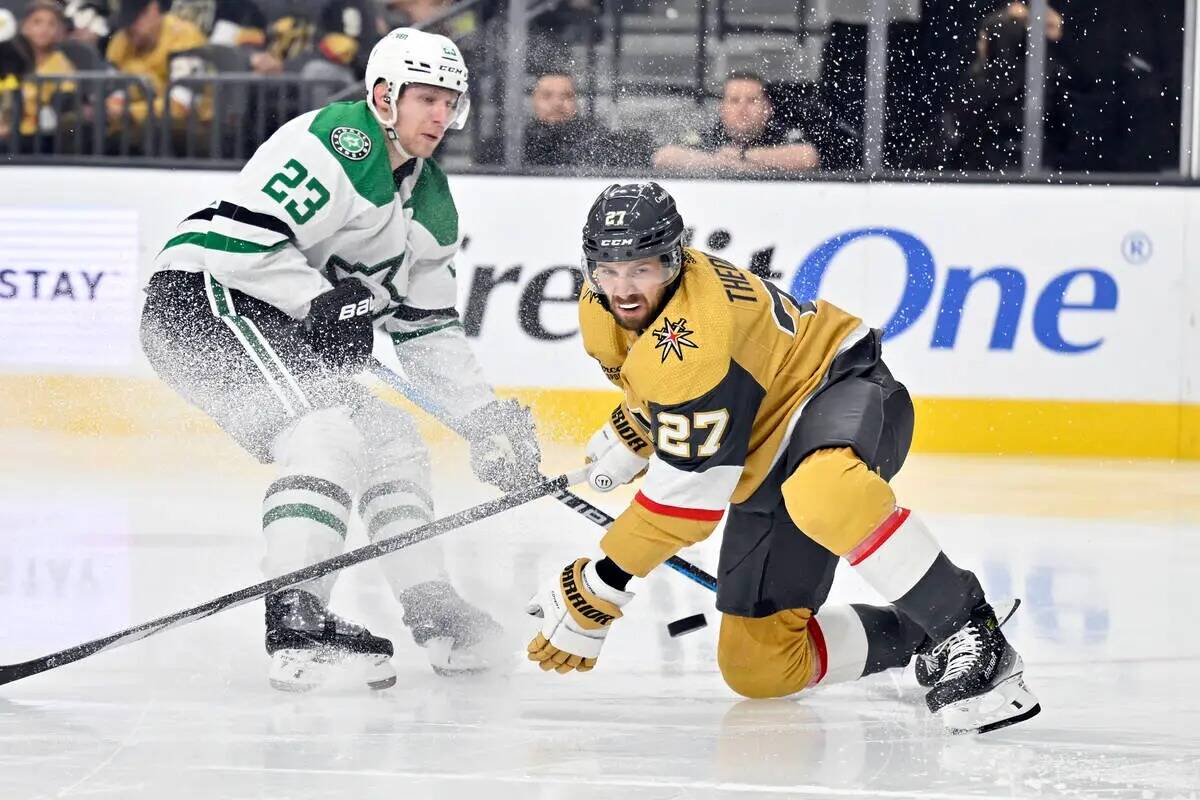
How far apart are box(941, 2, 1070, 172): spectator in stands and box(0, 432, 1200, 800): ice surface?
1.82 metres

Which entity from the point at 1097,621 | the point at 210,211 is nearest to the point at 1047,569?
the point at 1097,621

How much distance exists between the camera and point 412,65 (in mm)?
2855

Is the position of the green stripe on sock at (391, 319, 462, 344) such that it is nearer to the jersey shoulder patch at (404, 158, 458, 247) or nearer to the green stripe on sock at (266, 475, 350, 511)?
the jersey shoulder patch at (404, 158, 458, 247)

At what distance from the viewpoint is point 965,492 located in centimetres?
470

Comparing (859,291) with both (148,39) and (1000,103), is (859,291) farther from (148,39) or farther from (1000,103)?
(148,39)

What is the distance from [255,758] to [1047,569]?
6.76ft

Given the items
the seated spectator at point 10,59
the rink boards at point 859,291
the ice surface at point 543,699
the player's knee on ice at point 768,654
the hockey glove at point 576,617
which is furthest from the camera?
the seated spectator at point 10,59

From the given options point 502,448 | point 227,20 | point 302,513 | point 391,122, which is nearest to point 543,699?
point 302,513

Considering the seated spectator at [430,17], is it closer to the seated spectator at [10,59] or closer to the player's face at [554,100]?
the player's face at [554,100]

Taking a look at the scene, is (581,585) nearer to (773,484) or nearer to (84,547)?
(773,484)

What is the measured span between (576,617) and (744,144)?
11.5 ft

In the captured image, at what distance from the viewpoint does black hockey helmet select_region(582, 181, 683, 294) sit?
229cm

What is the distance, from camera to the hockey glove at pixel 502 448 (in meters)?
3.04

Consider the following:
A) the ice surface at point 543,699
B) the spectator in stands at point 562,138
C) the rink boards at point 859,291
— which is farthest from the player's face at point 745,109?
the ice surface at point 543,699
